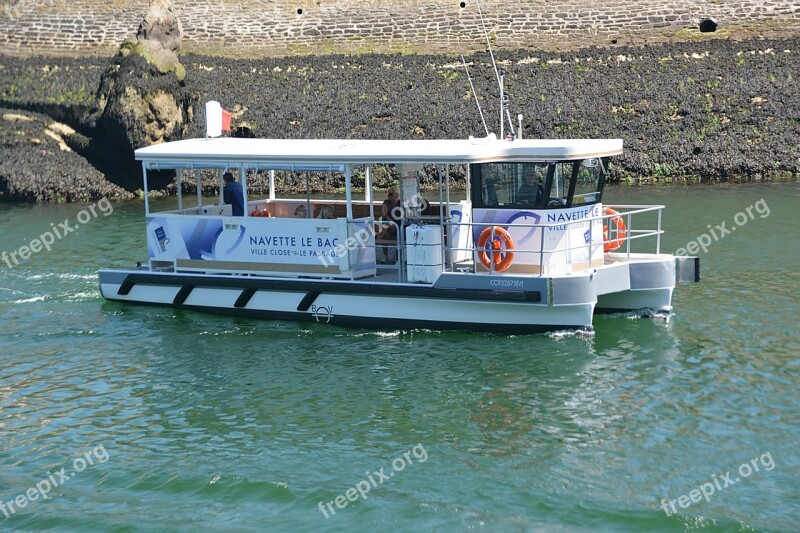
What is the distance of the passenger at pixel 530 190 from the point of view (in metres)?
14.9

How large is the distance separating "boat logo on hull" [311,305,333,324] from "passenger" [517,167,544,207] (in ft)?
11.0

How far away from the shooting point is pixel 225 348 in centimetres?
1536

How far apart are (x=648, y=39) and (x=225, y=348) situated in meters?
27.1

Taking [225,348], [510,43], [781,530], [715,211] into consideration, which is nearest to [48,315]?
[225,348]

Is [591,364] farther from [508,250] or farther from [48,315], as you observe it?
[48,315]

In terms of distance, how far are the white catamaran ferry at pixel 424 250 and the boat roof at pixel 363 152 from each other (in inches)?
0.9

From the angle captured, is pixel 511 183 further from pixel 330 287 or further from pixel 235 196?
pixel 235 196

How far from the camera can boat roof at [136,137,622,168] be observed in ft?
48.1

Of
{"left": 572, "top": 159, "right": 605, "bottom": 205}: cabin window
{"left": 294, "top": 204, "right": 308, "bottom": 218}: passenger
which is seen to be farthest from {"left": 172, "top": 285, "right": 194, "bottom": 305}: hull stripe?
{"left": 572, "top": 159, "right": 605, "bottom": 205}: cabin window

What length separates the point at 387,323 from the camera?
51.1ft

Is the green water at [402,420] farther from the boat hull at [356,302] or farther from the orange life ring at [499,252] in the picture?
the orange life ring at [499,252]

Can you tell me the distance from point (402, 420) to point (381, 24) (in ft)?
102

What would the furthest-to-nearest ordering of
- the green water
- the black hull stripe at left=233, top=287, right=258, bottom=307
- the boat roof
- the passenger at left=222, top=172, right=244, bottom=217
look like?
1. the passenger at left=222, top=172, right=244, bottom=217
2. the black hull stripe at left=233, top=287, right=258, bottom=307
3. the boat roof
4. the green water

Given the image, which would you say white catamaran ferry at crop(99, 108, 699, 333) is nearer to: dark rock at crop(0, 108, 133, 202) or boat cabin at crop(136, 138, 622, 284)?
boat cabin at crop(136, 138, 622, 284)
